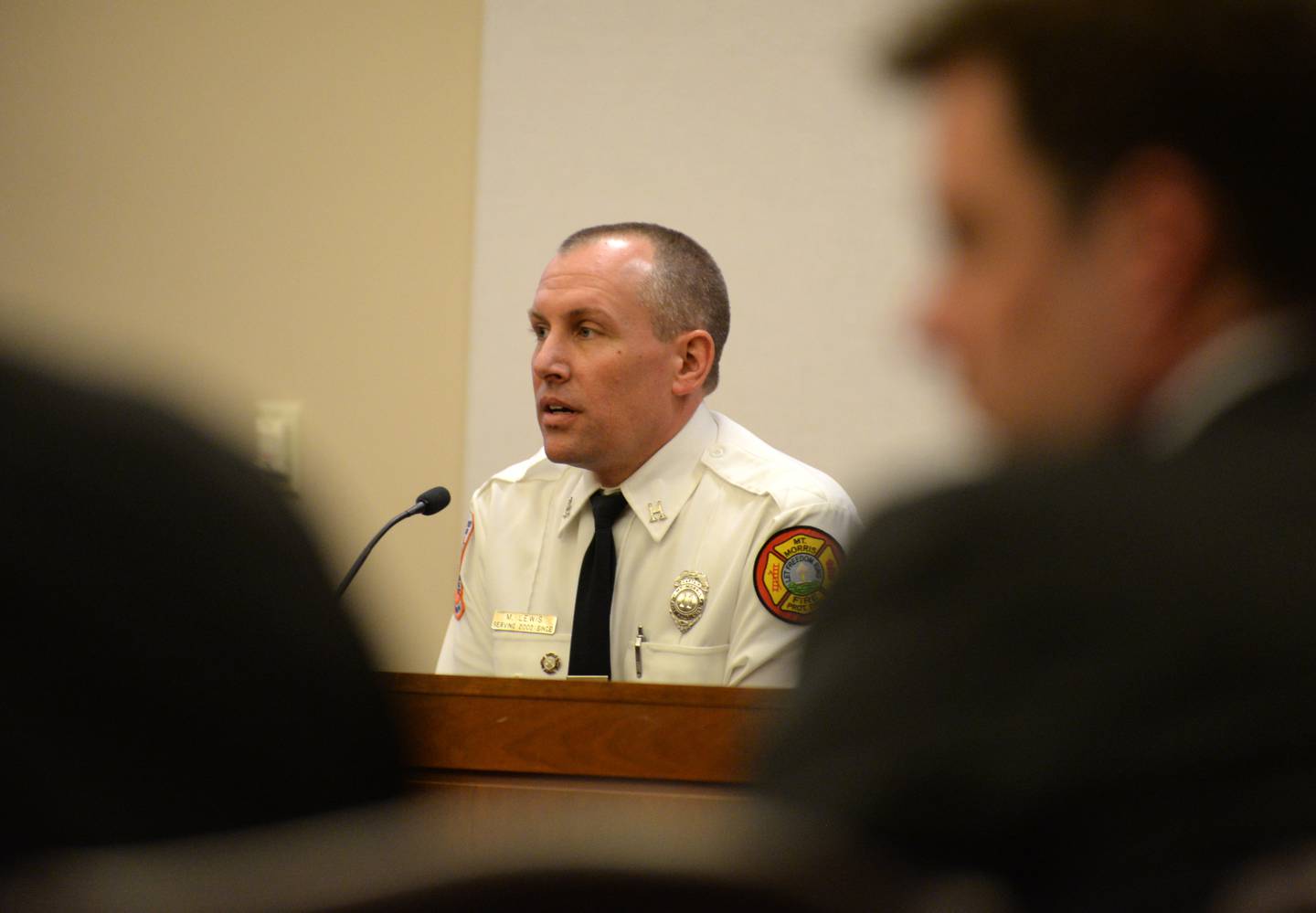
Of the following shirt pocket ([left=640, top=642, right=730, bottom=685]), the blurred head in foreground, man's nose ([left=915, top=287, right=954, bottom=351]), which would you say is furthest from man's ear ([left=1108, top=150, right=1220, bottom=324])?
shirt pocket ([left=640, top=642, right=730, bottom=685])

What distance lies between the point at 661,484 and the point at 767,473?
0.20 m

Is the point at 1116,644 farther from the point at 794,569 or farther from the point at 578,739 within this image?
the point at 794,569

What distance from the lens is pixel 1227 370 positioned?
645 mm

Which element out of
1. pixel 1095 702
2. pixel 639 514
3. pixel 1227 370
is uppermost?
pixel 1227 370

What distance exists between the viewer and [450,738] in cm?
178

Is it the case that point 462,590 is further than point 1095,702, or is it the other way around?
point 462,590

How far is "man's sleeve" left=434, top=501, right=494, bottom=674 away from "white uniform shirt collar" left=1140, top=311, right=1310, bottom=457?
199 centimetres

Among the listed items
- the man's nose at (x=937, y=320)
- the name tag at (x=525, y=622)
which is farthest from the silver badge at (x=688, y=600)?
the man's nose at (x=937, y=320)

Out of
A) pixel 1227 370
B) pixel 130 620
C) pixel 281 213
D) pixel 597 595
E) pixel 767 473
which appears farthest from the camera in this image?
pixel 281 213

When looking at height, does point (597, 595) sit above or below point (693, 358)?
below

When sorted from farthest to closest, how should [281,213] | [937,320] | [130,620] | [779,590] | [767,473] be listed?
1. [281,213]
2. [767,473]
3. [779,590]
4. [937,320]
5. [130,620]

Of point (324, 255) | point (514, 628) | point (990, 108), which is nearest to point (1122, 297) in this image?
point (990, 108)

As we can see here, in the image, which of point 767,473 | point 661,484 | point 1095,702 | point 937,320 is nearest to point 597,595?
point 661,484

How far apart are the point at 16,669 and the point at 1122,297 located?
0.51 metres
